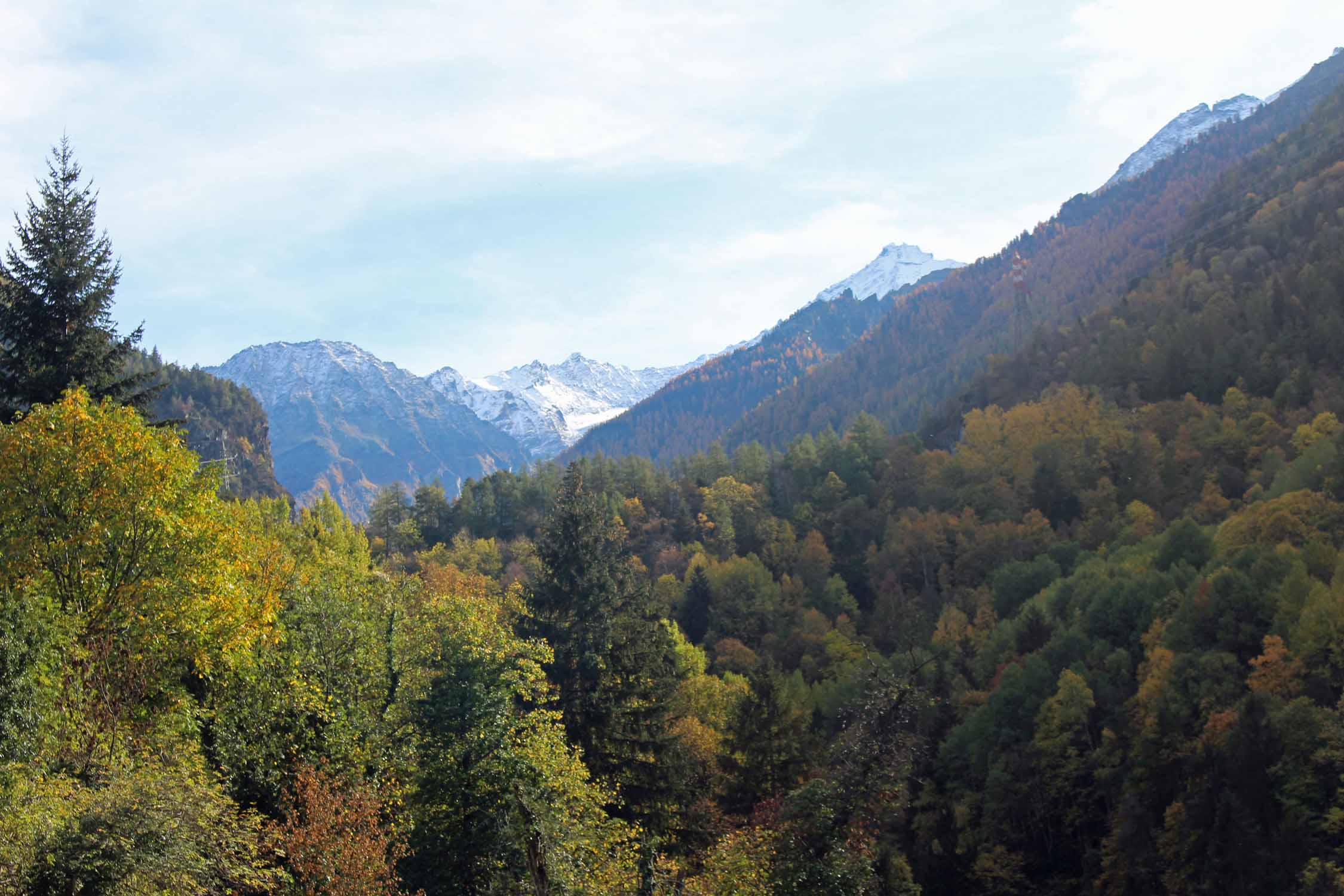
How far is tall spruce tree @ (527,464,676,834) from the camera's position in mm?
40906

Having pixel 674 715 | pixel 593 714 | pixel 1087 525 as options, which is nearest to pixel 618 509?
pixel 1087 525

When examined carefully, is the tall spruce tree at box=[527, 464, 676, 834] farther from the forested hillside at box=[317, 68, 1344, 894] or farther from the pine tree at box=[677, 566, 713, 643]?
the pine tree at box=[677, 566, 713, 643]

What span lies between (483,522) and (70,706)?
377ft

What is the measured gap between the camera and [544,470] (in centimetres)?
14675

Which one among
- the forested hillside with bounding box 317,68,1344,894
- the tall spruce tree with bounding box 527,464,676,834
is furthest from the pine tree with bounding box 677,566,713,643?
the tall spruce tree with bounding box 527,464,676,834

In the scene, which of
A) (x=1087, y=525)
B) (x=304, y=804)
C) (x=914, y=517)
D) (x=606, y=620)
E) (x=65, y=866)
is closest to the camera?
(x=65, y=866)

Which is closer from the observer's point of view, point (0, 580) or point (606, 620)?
point (0, 580)

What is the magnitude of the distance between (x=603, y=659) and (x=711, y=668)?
147 ft

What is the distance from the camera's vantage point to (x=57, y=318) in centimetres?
2988

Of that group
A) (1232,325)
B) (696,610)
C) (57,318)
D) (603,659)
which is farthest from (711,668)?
(1232,325)

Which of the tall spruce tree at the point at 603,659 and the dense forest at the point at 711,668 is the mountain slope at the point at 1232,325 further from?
the tall spruce tree at the point at 603,659

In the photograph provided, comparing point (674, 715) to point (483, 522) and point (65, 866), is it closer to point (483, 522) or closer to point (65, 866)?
point (65, 866)

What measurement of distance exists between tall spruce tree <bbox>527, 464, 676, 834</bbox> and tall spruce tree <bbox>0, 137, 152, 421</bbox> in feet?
71.3

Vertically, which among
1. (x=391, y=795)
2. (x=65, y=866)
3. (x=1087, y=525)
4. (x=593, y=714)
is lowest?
(x=1087, y=525)
